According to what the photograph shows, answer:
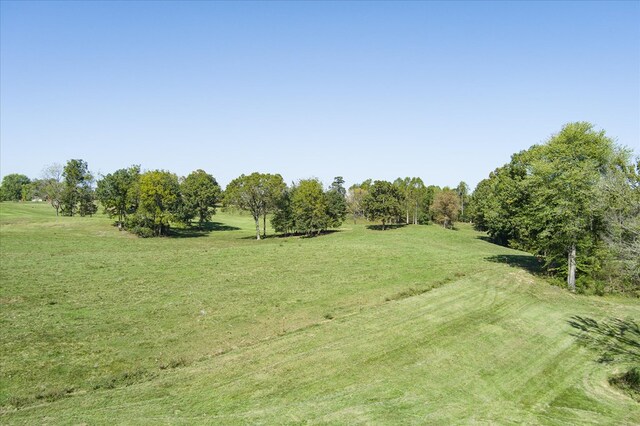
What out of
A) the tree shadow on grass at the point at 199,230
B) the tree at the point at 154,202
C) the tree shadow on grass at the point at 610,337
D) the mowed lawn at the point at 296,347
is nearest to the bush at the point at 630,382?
the mowed lawn at the point at 296,347

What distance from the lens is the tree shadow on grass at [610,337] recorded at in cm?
2044

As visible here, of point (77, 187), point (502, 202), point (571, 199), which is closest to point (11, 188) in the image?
point (77, 187)

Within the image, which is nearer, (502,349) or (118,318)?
(502,349)

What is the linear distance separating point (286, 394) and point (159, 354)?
764 cm

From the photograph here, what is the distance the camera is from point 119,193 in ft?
253

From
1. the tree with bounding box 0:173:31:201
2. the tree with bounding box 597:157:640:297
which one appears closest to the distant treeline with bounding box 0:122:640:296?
the tree with bounding box 597:157:640:297

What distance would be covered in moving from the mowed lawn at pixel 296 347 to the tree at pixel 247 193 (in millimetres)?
33364

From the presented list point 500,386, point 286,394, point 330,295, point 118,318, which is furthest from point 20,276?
point 500,386

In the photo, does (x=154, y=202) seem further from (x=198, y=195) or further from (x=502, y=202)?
(x=502, y=202)

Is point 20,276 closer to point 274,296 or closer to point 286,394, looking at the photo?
point 274,296

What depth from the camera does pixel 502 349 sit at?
2083cm

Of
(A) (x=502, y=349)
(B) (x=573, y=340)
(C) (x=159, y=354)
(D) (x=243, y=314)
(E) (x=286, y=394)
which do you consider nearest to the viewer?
(E) (x=286, y=394)

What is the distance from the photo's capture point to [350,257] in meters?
48.3

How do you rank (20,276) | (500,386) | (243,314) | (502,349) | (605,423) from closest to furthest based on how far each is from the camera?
1. (605,423)
2. (500,386)
3. (502,349)
4. (243,314)
5. (20,276)
